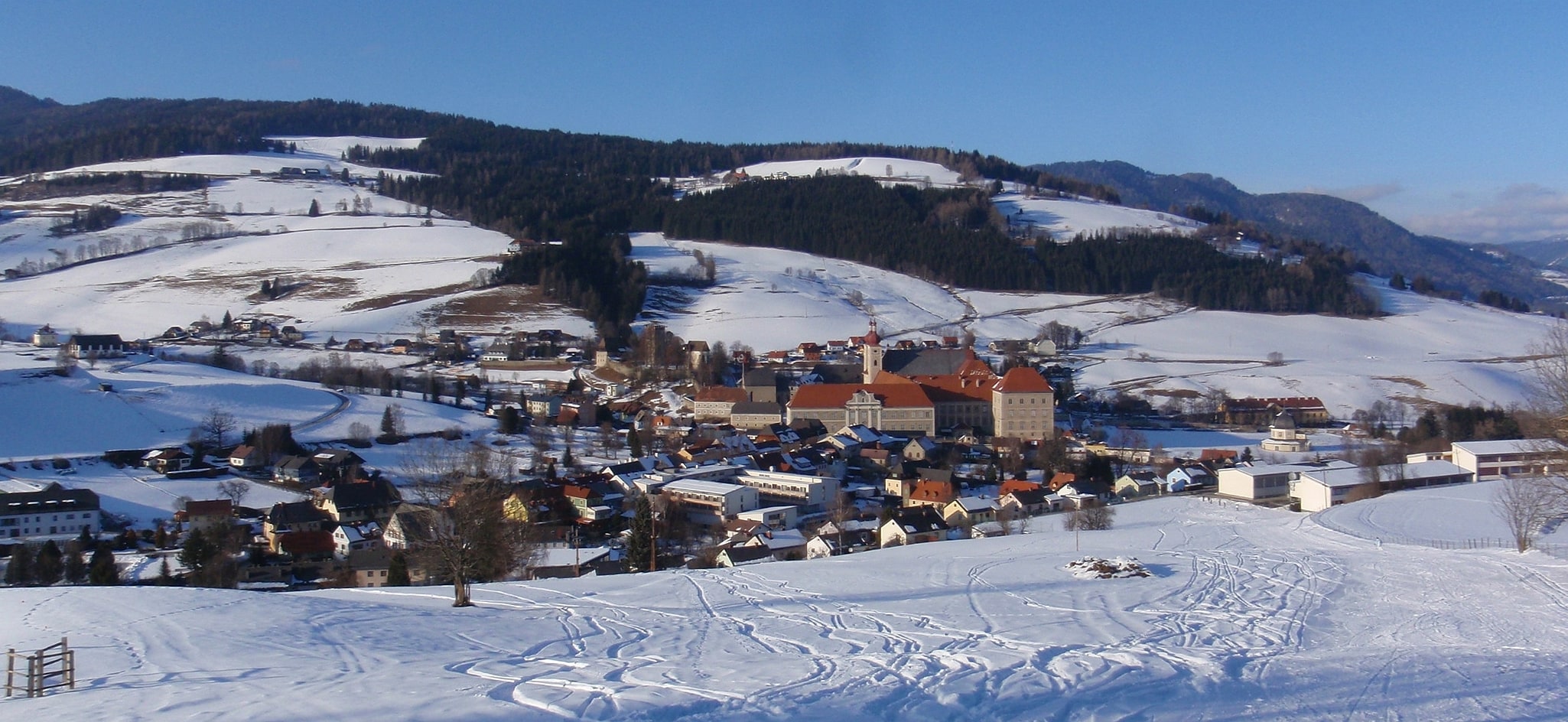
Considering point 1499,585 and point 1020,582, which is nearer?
point 1499,585

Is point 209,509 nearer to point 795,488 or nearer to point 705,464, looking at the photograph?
point 705,464

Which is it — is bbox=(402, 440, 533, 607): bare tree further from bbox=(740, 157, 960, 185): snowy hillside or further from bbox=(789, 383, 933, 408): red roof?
bbox=(740, 157, 960, 185): snowy hillside

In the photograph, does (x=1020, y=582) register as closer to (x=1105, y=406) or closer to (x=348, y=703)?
(x=348, y=703)

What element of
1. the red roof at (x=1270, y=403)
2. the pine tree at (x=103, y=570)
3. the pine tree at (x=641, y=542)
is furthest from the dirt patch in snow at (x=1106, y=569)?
the red roof at (x=1270, y=403)

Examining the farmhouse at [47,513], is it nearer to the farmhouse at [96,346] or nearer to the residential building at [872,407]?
the farmhouse at [96,346]

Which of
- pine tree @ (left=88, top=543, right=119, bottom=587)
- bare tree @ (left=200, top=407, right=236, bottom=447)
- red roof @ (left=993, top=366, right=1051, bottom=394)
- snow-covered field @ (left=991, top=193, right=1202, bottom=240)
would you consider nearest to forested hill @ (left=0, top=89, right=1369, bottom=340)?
snow-covered field @ (left=991, top=193, right=1202, bottom=240)

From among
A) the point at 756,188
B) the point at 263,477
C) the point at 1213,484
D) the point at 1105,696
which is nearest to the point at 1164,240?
the point at 756,188
